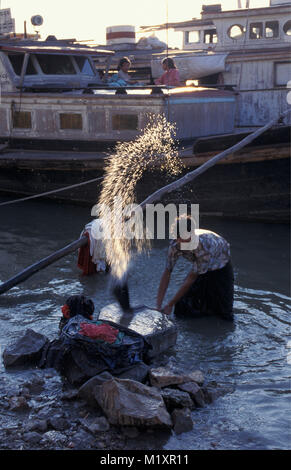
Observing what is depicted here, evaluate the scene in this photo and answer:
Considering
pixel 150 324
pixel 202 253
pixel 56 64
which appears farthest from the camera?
pixel 56 64

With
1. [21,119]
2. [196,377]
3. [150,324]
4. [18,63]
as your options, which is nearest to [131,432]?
[196,377]

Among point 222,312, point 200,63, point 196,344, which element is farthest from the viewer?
point 200,63

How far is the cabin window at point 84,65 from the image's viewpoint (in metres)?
13.2

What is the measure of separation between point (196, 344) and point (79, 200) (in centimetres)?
720

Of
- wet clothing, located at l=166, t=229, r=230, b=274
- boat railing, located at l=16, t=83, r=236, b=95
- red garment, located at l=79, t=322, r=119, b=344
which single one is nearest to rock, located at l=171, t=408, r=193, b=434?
red garment, located at l=79, t=322, r=119, b=344

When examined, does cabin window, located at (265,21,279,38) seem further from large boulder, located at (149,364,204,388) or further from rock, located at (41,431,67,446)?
rock, located at (41,431,67,446)

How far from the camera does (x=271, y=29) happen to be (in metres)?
15.8

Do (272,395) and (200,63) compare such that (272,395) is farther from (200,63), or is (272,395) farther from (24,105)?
(200,63)

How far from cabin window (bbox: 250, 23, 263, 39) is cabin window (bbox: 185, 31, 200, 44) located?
6.25 metres

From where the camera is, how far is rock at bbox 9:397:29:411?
14.4 feet

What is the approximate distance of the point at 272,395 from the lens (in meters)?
4.79

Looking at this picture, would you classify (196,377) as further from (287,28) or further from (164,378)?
(287,28)

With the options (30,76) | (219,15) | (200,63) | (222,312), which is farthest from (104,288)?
(219,15)

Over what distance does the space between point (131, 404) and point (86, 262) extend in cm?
392
